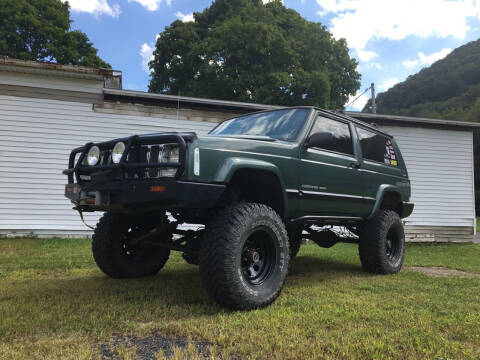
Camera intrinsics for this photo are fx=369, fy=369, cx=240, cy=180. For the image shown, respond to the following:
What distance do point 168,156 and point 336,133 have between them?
2.38 metres

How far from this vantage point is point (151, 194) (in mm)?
2844

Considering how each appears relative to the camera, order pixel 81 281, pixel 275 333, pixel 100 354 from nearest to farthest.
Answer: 1. pixel 100 354
2. pixel 275 333
3. pixel 81 281

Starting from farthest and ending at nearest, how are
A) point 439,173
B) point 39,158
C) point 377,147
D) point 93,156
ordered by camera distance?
1. point 439,173
2. point 39,158
3. point 377,147
4. point 93,156

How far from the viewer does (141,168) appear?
9.97 feet

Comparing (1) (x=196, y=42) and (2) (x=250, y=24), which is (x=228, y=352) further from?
(1) (x=196, y=42)

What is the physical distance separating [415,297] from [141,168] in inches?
112

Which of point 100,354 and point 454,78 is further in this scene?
point 454,78

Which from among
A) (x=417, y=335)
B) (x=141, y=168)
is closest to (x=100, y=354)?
(x=141, y=168)

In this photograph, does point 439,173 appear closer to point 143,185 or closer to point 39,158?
point 143,185

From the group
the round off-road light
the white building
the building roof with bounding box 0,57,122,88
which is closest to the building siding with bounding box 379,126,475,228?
the white building

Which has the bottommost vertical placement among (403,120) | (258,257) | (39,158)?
(258,257)

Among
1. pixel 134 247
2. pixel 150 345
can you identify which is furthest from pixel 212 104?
pixel 150 345

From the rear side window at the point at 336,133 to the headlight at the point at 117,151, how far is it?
2.03m

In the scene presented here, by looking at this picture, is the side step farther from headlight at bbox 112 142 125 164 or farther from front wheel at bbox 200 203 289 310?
headlight at bbox 112 142 125 164
